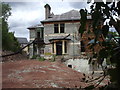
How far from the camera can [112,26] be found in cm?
76

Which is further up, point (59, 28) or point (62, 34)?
point (59, 28)

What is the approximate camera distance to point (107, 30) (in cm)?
76

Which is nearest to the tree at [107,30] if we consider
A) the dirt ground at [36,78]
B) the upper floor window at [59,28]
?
the dirt ground at [36,78]

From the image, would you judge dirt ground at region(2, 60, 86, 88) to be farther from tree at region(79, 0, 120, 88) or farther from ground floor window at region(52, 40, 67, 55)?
ground floor window at region(52, 40, 67, 55)

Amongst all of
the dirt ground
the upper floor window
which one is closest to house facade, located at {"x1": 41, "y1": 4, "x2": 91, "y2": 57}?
the upper floor window

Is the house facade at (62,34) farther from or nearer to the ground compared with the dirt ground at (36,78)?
farther from the ground

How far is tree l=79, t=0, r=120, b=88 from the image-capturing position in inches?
28.5

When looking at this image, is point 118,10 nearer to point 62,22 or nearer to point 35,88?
point 35,88

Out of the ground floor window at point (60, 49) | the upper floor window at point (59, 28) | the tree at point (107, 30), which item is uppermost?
the upper floor window at point (59, 28)

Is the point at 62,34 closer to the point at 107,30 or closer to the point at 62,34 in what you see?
the point at 62,34

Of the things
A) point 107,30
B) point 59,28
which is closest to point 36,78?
point 107,30

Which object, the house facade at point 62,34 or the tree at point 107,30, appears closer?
the tree at point 107,30

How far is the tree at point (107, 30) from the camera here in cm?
72

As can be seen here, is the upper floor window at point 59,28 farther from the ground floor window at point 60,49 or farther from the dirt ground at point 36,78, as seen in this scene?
the dirt ground at point 36,78
